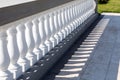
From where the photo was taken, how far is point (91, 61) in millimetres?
5918

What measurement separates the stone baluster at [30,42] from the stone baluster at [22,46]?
0.16 metres

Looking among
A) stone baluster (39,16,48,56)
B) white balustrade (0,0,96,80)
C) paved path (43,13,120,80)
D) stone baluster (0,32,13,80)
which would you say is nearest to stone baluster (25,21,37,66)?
white balustrade (0,0,96,80)

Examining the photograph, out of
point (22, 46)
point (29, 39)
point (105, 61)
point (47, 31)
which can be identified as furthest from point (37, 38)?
point (105, 61)

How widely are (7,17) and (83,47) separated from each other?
11.5ft

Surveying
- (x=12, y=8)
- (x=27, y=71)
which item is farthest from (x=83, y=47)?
(x=12, y=8)

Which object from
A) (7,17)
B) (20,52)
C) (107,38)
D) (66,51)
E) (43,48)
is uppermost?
(7,17)

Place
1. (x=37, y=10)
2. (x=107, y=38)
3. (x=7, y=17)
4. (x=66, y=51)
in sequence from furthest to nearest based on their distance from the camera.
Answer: (x=107, y=38) → (x=66, y=51) → (x=37, y=10) → (x=7, y=17)

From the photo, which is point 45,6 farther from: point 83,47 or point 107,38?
point 107,38

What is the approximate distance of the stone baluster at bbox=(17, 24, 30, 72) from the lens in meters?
3.70

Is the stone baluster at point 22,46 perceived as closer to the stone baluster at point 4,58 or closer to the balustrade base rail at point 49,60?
the balustrade base rail at point 49,60

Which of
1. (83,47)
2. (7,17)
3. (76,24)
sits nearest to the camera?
(7,17)

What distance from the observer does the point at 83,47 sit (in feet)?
22.9

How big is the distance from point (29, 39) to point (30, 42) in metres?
0.05

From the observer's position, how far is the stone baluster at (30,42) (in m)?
4.03
